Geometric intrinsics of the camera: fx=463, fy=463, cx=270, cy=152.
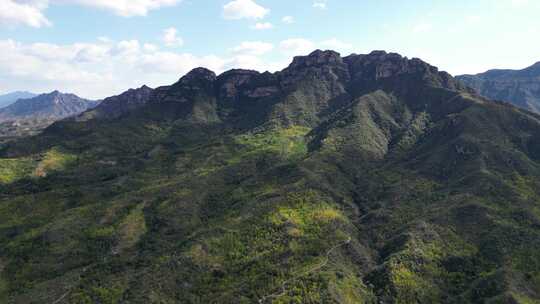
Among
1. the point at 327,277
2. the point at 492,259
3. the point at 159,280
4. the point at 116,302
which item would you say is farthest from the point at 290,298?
the point at 492,259

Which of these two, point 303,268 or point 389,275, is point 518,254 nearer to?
point 389,275

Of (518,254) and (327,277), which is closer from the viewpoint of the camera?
(327,277)

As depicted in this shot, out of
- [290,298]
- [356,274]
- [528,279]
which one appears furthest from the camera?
[356,274]

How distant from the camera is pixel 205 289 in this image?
18725cm

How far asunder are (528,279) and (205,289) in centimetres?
12831

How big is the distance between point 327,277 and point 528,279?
261 feet

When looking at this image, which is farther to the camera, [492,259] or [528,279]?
[492,259]

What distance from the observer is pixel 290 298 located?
17100cm

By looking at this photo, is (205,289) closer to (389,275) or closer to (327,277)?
(327,277)

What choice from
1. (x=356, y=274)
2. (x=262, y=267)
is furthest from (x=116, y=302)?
(x=356, y=274)

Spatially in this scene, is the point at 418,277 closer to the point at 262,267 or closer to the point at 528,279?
the point at 528,279

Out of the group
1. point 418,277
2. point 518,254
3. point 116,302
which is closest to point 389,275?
point 418,277

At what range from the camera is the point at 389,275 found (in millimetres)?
186125

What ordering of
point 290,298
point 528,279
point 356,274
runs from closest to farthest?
point 290,298 < point 528,279 < point 356,274
